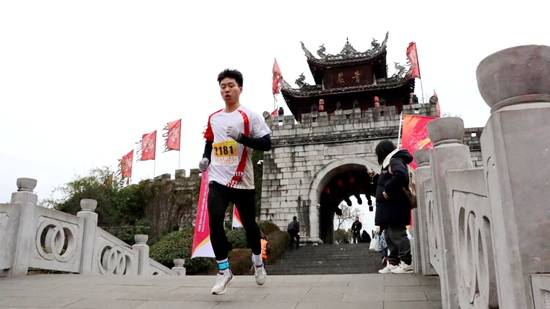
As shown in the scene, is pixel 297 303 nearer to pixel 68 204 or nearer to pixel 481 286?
pixel 481 286

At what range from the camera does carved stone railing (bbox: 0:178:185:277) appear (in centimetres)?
528

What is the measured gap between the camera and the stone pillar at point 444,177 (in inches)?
94.0

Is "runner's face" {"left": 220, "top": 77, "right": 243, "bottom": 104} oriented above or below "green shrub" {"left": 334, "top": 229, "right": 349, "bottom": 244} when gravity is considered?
above

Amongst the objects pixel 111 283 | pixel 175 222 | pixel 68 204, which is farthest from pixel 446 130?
pixel 68 204

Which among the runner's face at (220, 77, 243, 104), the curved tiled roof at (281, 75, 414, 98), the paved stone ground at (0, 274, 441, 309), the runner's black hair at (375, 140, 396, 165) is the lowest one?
the paved stone ground at (0, 274, 441, 309)

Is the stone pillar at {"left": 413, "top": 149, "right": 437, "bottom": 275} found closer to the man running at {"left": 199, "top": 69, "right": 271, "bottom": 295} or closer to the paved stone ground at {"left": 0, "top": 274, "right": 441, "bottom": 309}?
the paved stone ground at {"left": 0, "top": 274, "right": 441, "bottom": 309}

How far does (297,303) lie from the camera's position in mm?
3031

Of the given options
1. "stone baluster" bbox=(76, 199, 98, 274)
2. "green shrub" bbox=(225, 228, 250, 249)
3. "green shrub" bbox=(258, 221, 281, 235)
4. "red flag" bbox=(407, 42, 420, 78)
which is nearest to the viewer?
"stone baluster" bbox=(76, 199, 98, 274)

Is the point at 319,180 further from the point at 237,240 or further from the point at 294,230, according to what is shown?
the point at 237,240

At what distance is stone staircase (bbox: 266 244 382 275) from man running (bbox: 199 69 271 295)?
7.66 metres

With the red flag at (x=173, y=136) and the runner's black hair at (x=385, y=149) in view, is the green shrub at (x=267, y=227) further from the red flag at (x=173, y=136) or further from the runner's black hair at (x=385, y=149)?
the red flag at (x=173, y=136)

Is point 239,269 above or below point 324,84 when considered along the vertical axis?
below

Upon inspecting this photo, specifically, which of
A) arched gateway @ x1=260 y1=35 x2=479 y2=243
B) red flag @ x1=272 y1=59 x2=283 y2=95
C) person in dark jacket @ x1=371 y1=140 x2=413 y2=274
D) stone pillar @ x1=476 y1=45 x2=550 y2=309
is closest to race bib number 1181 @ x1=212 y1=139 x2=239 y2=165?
person in dark jacket @ x1=371 y1=140 x2=413 y2=274

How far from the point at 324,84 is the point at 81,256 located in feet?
58.2
